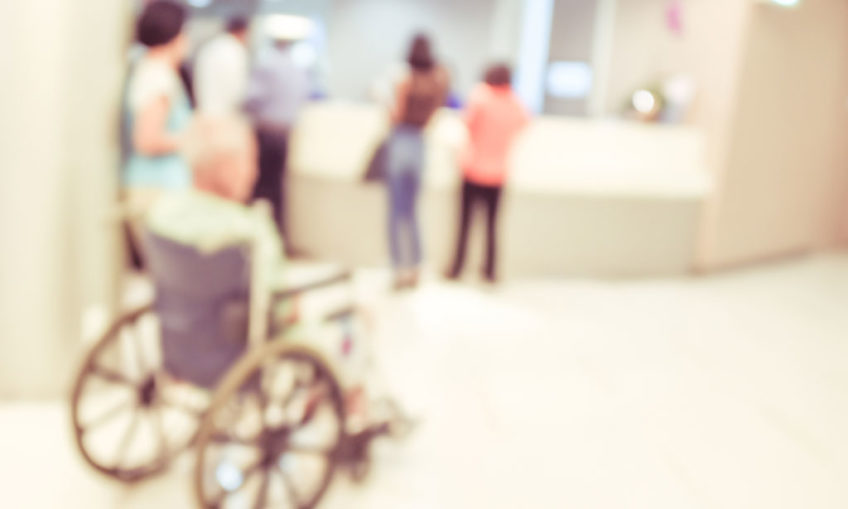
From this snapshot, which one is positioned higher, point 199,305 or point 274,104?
point 274,104

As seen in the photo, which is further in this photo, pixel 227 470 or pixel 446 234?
pixel 446 234

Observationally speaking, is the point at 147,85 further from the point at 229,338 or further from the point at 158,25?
the point at 229,338

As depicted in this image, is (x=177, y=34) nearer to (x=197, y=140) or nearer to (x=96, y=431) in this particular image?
(x=197, y=140)

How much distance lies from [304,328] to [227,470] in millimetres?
457

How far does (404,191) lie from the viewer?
4.45 metres

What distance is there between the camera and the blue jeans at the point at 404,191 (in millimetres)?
4309

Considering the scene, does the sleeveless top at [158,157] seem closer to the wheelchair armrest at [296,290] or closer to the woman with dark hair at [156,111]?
the woman with dark hair at [156,111]

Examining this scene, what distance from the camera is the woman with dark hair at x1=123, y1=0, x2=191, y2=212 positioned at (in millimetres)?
2803

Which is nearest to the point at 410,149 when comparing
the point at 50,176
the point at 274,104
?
the point at 274,104

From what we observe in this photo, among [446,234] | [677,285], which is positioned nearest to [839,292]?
[677,285]

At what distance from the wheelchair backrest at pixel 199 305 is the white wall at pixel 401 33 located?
8.96 m

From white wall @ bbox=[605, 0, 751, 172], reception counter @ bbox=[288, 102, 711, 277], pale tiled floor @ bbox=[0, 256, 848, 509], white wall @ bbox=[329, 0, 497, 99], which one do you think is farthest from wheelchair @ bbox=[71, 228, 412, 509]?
white wall @ bbox=[329, 0, 497, 99]

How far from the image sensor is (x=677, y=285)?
505cm

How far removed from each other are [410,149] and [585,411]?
6.31 feet
